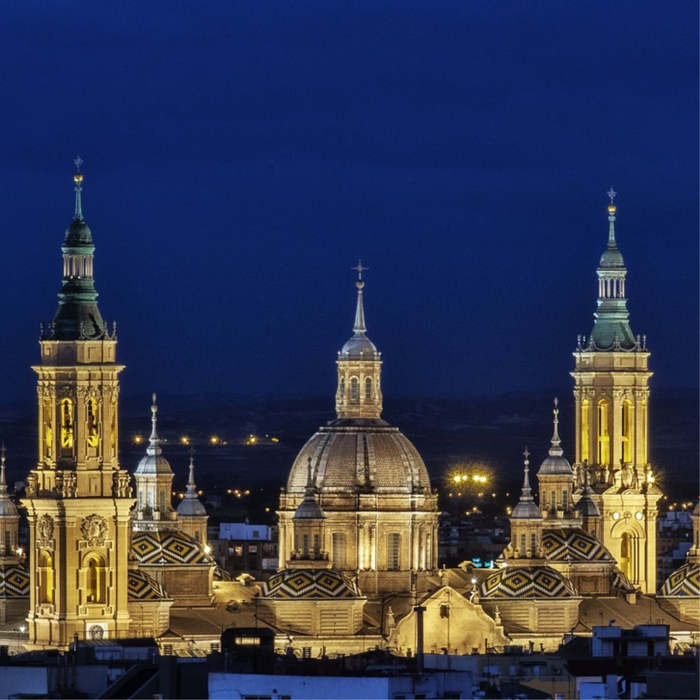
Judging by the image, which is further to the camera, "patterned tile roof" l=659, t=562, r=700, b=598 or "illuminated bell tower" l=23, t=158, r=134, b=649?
"patterned tile roof" l=659, t=562, r=700, b=598

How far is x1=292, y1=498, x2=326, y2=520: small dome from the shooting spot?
12900 centimetres

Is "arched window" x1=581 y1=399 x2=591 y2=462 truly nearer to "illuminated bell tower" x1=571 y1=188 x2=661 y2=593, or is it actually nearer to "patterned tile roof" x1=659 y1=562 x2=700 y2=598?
"illuminated bell tower" x1=571 y1=188 x2=661 y2=593

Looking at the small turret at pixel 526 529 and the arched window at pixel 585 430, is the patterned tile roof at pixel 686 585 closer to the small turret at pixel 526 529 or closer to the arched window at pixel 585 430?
the small turret at pixel 526 529

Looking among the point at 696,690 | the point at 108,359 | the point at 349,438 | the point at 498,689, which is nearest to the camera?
the point at 696,690

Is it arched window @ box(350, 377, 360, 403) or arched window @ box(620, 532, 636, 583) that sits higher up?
arched window @ box(350, 377, 360, 403)

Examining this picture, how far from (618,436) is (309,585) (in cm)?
1349

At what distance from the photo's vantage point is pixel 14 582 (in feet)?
429

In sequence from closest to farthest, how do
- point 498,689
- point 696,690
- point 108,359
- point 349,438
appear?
point 696,690, point 498,689, point 108,359, point 349,438

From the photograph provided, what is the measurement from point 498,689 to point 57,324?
126ft

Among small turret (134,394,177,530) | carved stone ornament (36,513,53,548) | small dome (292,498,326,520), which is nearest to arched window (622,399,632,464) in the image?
small dome (292,498,326,520)

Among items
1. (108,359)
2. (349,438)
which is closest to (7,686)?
(108,359)

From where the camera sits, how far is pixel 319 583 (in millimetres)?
128375

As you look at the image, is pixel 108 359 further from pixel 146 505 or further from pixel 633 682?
pixel 633 682

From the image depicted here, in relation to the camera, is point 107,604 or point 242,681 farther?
point 107,604
